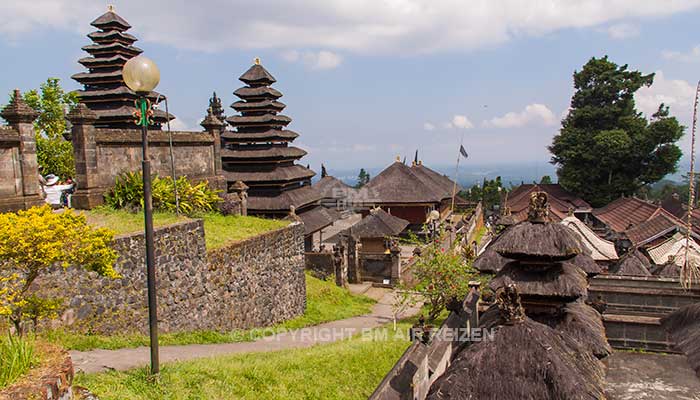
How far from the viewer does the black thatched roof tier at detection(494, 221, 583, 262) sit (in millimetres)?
7480

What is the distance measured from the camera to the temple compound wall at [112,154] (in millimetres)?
11797

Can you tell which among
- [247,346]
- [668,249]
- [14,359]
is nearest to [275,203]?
[247,346]

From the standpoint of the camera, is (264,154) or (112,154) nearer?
(112,154)

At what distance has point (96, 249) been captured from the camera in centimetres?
628

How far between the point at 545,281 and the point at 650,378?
186 inches

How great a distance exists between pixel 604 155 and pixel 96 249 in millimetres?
36199

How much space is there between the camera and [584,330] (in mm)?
7742

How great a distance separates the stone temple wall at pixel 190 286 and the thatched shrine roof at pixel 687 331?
9.06m

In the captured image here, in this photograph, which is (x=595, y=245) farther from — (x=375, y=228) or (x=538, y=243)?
(x=538, y=243)

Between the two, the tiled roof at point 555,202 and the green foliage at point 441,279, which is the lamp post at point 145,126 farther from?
the tiled roof at point 555,202

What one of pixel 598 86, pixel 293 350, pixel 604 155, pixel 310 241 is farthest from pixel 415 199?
pixel 293 350

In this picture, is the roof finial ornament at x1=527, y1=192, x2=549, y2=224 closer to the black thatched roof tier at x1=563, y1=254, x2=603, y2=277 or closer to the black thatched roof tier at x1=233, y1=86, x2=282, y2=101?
the black thatched roof tier at x1=563, y1=254, x2=603, y2=277

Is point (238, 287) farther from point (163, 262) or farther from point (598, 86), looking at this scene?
point (598, 86)

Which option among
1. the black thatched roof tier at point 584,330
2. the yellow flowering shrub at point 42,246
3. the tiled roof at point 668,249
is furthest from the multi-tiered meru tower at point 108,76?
the tiled roof at point 668,249
